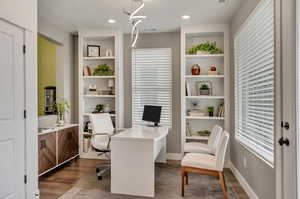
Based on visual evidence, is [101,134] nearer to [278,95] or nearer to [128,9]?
[128,9]

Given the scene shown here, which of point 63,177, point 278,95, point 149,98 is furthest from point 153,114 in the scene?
point 278,95

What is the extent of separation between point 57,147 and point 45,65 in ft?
6.00

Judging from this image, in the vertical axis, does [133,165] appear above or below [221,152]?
below

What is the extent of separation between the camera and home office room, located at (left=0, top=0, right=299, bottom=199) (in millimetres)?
2354

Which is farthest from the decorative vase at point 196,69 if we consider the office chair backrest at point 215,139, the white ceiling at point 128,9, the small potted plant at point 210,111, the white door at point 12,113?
the white door at point 12,113

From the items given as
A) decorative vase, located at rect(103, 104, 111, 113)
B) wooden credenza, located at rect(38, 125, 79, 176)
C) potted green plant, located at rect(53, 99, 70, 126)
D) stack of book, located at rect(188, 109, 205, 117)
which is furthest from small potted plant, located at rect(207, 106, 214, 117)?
potted green plant, located at rect(53, 99, 70, 126)

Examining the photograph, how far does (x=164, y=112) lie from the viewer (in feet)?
16.2

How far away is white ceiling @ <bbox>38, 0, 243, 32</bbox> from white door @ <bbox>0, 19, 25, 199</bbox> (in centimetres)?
123

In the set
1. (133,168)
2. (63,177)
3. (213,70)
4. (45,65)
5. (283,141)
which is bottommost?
(63,177)

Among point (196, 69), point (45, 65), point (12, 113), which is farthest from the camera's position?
point (45, 65)

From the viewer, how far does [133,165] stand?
2959mm

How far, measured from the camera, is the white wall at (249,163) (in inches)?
91.2

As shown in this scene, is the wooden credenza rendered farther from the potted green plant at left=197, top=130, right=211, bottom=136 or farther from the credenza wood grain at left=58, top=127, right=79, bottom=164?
the potted green plant at left=197, top=130, right=211, bottom=136

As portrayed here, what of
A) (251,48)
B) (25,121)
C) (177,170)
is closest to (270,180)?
(251,48)
